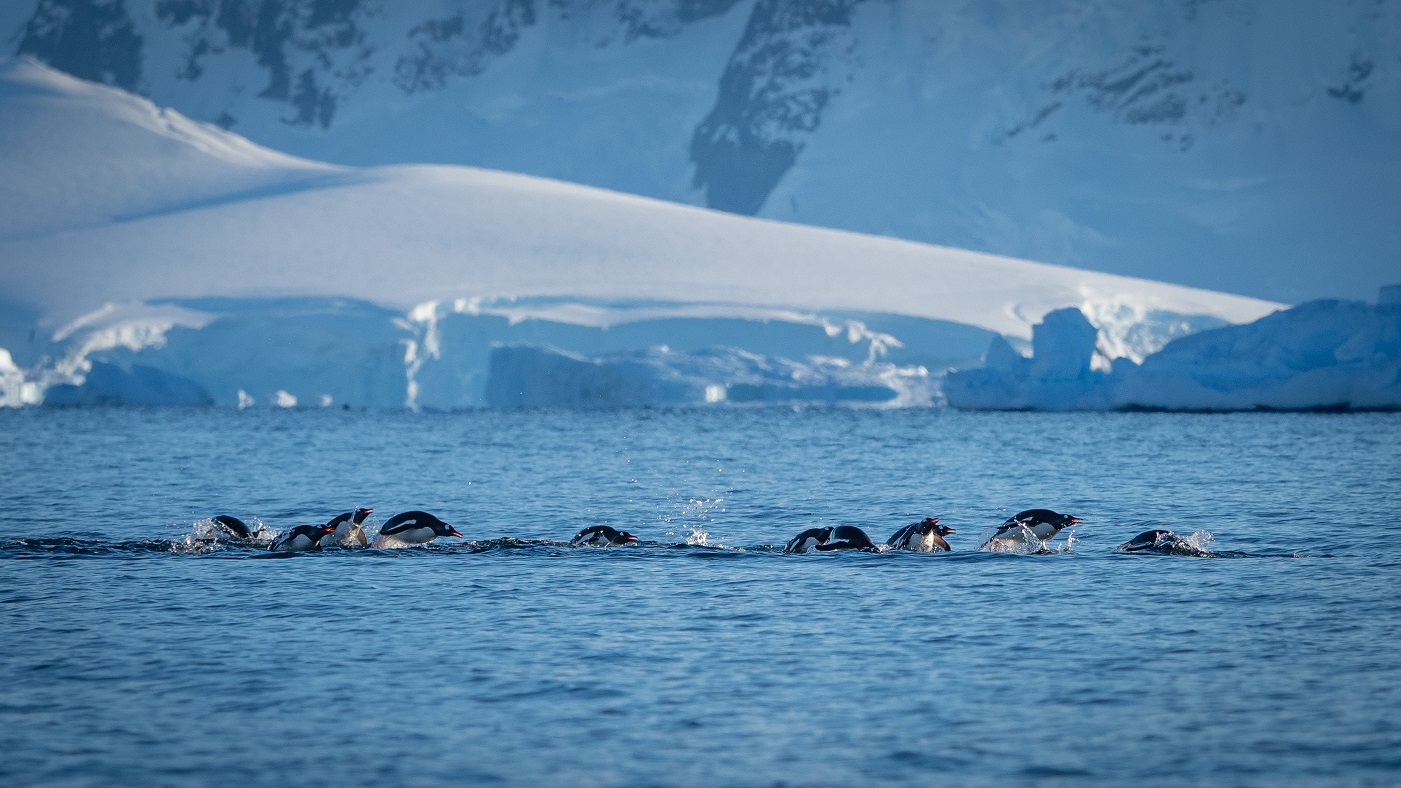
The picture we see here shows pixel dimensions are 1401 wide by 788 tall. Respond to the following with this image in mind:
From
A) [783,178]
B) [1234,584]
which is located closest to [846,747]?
[1234,584]

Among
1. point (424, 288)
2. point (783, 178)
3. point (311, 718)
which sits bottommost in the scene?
point (311, 718)

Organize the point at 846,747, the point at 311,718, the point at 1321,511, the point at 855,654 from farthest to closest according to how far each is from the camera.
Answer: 1. the point at 1321,511
2. the point at 855,654
3. the point at 311,718
4. the point at 846,747

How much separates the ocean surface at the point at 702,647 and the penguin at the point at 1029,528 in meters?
0.52

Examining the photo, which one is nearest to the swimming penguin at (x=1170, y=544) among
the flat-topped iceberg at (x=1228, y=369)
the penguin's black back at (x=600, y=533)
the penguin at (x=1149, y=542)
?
the penguin at (x=1149, y=542)

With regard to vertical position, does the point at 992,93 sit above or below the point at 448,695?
above

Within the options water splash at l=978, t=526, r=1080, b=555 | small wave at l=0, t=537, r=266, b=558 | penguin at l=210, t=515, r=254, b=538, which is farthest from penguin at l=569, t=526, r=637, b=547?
water splash at l=978, t=526, r=1080, b=555

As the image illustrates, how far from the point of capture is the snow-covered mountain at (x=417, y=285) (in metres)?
77.8

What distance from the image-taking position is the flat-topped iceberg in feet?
202

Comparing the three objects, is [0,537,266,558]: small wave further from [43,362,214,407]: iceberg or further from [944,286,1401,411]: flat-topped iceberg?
[43,362,214,407]: iceberg

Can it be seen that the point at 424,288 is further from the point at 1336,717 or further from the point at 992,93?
the point at 992,93

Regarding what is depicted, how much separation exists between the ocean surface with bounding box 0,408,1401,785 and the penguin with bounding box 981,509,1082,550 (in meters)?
0.52

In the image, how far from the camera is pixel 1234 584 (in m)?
17.1

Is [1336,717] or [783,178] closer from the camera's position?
[1336,717]

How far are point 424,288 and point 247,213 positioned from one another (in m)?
21.9
